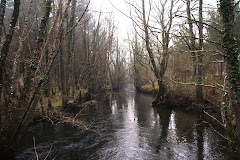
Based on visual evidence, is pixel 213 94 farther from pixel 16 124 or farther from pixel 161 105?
pixel 16 124

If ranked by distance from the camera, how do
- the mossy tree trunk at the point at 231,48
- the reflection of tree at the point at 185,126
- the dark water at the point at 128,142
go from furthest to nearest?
1. the reflection of tree at the point at 185,126
2. the dark water at the point at 128,142
3. the mossy tree trunk at the point at 231,48

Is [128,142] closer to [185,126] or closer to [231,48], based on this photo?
[185,126]

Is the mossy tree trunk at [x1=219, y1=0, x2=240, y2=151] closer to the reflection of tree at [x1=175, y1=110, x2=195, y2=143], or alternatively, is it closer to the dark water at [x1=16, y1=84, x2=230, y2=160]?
the dark water at [x1=16, y1=84, x2=230, y2=160]

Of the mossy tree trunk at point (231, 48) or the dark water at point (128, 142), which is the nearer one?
the mossy tree trunk at point (231, 48)

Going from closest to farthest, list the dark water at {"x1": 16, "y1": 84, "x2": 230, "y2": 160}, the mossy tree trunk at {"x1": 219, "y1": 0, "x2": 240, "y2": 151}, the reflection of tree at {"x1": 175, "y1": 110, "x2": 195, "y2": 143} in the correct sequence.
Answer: the mossy tree trunk at {"x1": 219, "y1": 0, "x2": 240, "y2": 151} < the dark water at {"x1": 16, "y1": 84, "x2": 230, "y2": 160} < the reflection of tree at {"x1": 175, "y1": 110, "x2": 195, "y2": 143}

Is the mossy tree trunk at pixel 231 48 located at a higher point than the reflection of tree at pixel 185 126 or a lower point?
higher

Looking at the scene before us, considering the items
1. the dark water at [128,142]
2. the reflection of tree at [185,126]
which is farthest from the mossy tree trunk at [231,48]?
the reflection of tree at [185,126]

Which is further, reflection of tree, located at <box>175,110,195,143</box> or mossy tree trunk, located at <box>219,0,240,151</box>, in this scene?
reflection of tree, located at <box>175,110,195,143</box>

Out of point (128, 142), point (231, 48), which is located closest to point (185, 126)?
point (128, 142)

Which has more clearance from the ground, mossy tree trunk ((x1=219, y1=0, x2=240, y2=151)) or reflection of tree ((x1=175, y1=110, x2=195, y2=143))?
mossy tree trunk ((x1=219, y1=0, x2=240, y2=151))

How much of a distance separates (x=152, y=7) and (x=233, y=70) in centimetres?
1332

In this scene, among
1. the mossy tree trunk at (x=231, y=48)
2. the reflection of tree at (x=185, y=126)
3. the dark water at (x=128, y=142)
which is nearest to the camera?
the mossy tree trunk at (x=231, y=48)

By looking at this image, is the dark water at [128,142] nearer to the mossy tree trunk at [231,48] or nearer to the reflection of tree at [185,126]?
the reflection of tree at [185,126]

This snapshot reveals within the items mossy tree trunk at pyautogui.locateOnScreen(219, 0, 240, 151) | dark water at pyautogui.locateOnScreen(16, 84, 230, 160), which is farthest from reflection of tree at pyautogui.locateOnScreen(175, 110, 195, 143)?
mossy tree trunk at pyautogui.locateOnScreen(219, 0, 240, 151)
